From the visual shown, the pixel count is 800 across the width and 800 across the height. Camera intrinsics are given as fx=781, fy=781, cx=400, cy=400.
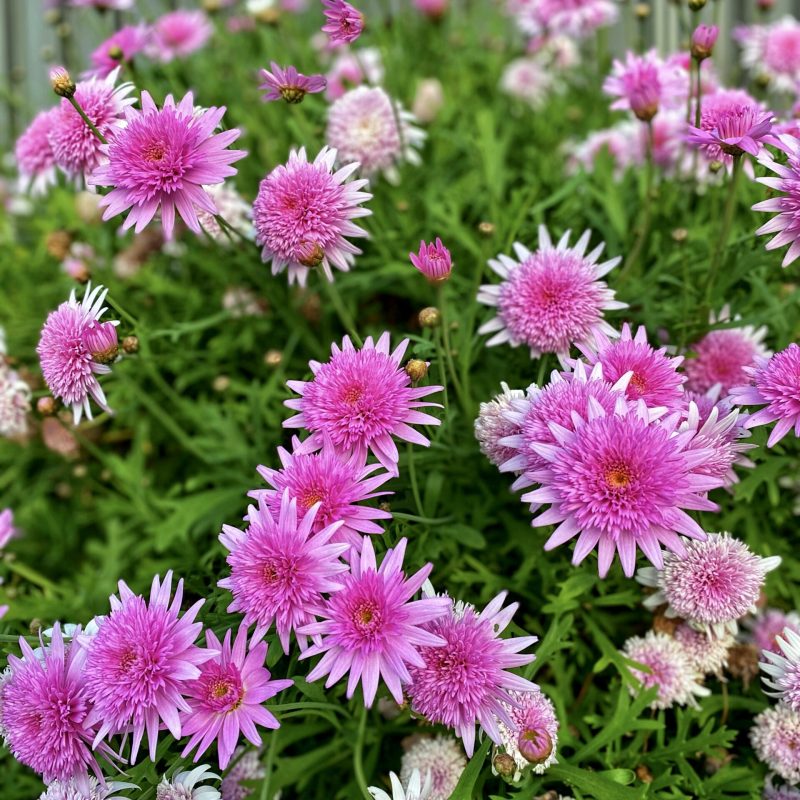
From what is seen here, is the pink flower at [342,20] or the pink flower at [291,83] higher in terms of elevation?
the pink flower at [342,20]

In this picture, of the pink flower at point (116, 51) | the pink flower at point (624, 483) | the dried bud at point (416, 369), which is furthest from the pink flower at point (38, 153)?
the pink flower at point (624, 483)

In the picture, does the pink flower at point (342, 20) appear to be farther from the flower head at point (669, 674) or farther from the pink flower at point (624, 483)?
the flower head at point (669, 674)

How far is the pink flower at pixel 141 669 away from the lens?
2.57ft

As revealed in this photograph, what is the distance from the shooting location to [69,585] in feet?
4.72

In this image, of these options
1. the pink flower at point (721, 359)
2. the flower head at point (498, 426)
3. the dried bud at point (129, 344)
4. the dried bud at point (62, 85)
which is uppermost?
the dried bud at point (62, 85)

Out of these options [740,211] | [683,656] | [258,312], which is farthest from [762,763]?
[258,312]

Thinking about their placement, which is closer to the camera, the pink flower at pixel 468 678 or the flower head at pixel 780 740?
the pink flower at pixel 468 678

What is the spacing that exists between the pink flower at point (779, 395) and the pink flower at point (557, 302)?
0.66 ft

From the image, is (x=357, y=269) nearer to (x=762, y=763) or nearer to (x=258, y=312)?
(x=258, y=312)

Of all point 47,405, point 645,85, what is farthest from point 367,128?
point 47,405

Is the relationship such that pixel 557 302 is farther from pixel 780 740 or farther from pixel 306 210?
pixel 780 740

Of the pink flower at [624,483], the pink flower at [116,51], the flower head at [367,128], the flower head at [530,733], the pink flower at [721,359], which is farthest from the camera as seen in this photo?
the flower head at [367,128]

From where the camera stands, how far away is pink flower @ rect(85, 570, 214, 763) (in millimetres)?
784

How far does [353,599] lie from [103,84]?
2.57ft
